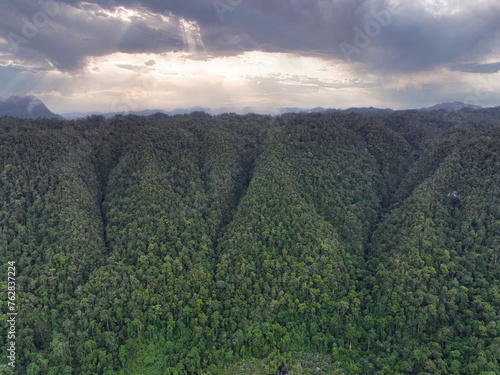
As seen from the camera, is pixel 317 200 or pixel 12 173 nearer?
pixel 12 173

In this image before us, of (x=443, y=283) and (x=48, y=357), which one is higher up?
(x=443, y=283)

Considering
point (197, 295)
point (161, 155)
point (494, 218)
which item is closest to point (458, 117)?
point (494, 218)

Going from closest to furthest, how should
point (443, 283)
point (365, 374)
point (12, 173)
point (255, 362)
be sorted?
1. point (365, 374)
2. point (255, 362)
3. point (443, 283)
4. point (12, 173)

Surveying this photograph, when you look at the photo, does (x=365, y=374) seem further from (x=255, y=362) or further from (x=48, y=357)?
(x=48, y=357)

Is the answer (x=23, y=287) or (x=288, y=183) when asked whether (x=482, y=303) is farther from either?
(x=23, y=287)

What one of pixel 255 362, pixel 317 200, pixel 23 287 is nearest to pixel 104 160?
pixel 23 287

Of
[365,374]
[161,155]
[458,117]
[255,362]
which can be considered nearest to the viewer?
[365,374]

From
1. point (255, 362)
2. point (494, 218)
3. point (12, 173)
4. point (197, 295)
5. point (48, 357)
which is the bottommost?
point (255, 362)
